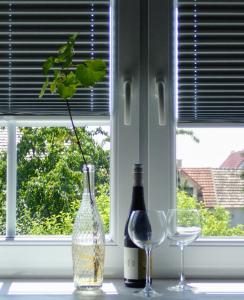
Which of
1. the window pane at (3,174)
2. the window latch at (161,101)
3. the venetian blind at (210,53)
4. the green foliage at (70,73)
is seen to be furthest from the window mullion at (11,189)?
the venetian blind at (210,53)

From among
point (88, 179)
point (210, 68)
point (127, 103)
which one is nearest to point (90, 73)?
point (127, 103)

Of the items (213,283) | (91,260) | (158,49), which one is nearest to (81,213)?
(91,260)

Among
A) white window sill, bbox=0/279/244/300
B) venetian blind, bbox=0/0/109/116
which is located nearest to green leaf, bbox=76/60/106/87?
venetian blind, bbox=0/0/109/116

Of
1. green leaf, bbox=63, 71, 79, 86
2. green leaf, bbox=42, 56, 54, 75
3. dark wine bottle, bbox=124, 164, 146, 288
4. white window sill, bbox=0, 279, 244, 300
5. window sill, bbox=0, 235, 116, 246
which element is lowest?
white window sill, bbox=0, 279, 244, 300

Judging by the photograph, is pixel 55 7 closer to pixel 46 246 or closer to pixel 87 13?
pixel 87 13

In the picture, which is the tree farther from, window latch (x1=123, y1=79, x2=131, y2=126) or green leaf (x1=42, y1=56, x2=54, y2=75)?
green leaf (x1=42, y1=56, x2=54, y2=75)

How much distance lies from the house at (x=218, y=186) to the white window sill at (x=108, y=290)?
0.26 meters

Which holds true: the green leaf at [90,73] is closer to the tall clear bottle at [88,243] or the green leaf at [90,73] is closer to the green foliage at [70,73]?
the green foliage at [70,73]

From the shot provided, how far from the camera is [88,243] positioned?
71.4 inches

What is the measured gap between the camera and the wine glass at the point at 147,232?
1712mm

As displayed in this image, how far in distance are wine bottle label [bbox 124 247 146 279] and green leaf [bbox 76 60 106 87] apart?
1.69 feet

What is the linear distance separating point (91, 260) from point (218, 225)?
1.59ft

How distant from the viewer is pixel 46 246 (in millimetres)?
1976

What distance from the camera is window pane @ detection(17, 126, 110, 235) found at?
6.70 ft
